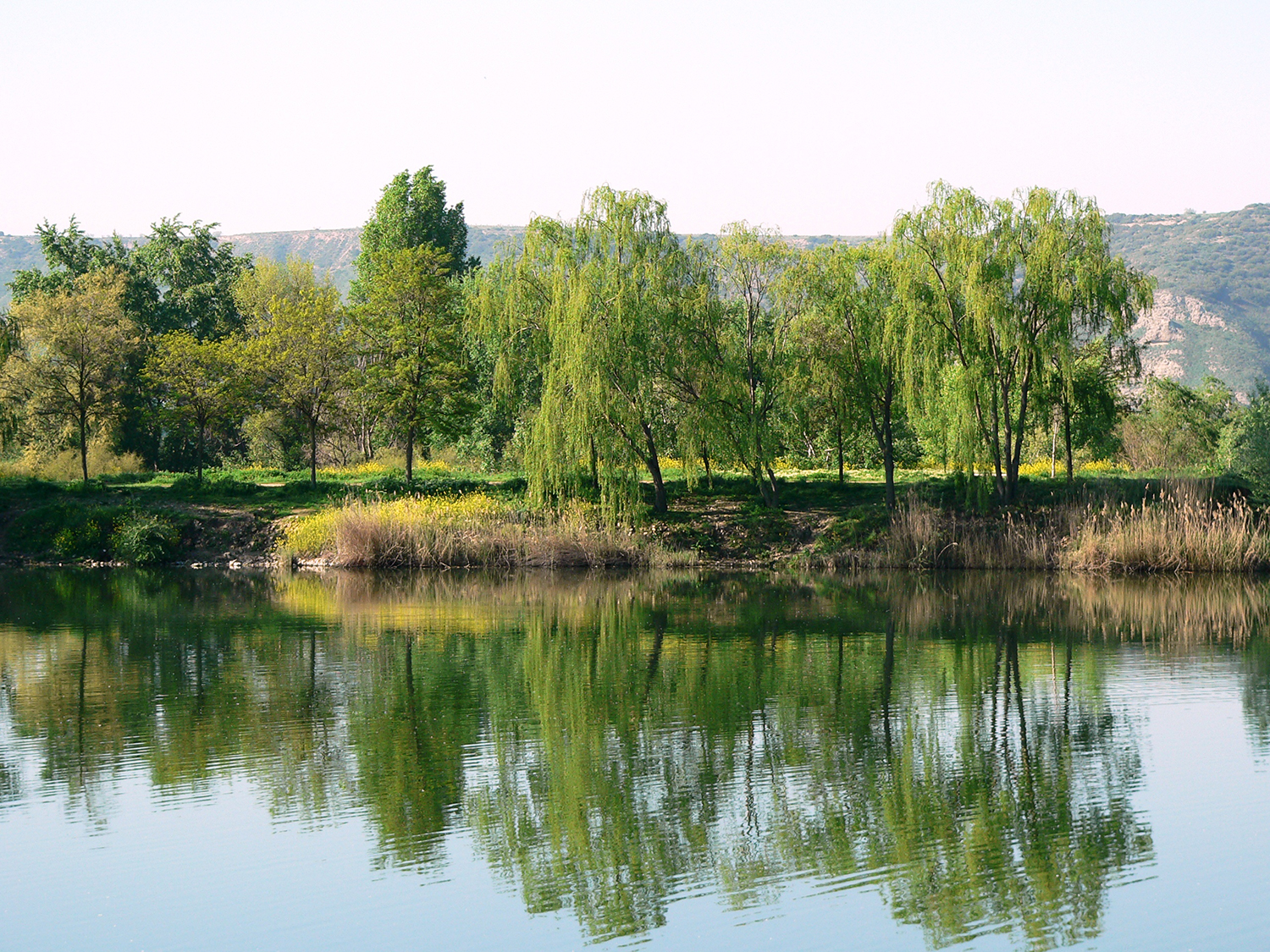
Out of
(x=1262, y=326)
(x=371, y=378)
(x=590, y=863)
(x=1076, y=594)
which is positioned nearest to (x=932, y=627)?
(x=1076, y=594)

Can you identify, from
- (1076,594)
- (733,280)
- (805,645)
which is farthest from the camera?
(733,280)

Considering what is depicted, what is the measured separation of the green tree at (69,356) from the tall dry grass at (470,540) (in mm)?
13807

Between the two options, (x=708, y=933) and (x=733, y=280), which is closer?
(x=708, y=933)

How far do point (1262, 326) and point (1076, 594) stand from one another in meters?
132

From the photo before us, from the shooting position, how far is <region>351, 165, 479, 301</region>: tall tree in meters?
61.4

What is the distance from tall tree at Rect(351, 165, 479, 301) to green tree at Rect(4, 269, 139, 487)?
17.3m

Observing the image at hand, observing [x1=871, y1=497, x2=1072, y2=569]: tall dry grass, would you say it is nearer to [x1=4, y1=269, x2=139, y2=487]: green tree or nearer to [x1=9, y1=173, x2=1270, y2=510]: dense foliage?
[x1=9, y1=173, x2=1270, y2=510]: dense foliage

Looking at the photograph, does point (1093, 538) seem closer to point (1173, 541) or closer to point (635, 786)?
point (1173, 541)

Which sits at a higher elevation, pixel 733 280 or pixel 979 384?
pixel 733 280

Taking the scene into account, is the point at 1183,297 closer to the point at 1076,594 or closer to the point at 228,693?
the point at 1076,594

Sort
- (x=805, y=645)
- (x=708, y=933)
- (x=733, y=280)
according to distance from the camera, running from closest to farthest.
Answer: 1. (x=708, y=933)
2. (x=805, y=645)
3. (x=733, y=280)

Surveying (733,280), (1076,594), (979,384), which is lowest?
(1076,594)

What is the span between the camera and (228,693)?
1614 centimetres

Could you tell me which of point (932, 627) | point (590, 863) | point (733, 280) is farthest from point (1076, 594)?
point (590, 863)
